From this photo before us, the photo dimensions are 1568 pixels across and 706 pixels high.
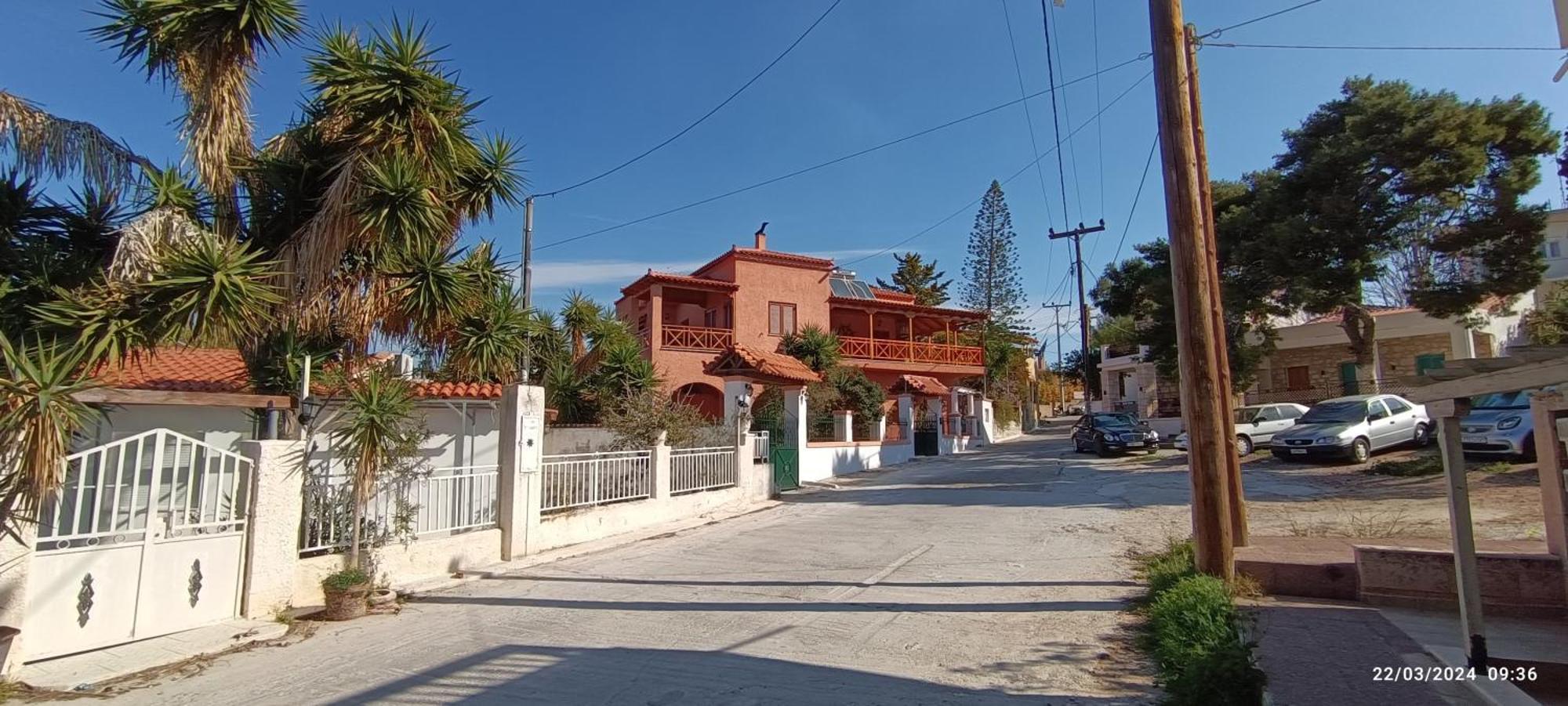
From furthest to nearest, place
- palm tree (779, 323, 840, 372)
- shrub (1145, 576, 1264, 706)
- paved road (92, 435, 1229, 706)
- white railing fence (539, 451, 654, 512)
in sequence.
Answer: palm tree (779, 323, 840, 372)
white railing fence (539, 451, 654, 512)
paved road (92, 435, 1229, 706)
shrub (1145, 576, 1264, 706)

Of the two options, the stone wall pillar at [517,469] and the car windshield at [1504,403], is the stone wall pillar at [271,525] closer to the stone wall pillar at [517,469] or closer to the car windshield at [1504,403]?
the stone wall pillar at [517,469]

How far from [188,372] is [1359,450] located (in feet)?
74.5

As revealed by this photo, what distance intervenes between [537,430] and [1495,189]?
21.8 meters

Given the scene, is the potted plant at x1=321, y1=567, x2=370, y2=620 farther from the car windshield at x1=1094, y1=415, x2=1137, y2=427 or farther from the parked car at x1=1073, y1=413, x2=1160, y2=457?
the car windshield at x1=1094, y1=415, x2=1137, y2=427

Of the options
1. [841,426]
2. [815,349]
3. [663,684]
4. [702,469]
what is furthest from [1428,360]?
[663,684]

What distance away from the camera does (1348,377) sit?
3103 cm

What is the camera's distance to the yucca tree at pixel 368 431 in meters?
7.36

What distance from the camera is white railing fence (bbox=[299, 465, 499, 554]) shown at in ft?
25.3

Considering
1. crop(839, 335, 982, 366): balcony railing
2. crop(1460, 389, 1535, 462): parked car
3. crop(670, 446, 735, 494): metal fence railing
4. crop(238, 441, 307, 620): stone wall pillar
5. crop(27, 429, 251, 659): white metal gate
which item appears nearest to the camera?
crop(27, 429, 251, 659): white metal gate

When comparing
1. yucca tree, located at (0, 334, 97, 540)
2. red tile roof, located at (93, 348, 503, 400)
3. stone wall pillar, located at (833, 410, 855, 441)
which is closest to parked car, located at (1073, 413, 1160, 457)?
stone wall pillar, located at (833, 410, 855, 441)

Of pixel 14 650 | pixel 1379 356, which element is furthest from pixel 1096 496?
pixel 1379 356

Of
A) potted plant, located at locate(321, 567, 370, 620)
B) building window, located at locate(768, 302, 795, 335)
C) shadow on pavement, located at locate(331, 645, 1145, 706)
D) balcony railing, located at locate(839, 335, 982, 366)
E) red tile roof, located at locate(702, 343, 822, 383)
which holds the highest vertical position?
building window, located at locate(768, 302, 795, 335)

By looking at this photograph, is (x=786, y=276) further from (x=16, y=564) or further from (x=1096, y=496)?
(x=16, y=564)

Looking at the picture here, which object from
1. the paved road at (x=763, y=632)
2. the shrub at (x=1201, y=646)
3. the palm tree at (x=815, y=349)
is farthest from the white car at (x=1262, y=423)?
the shrub at (x=1201, y=646)
